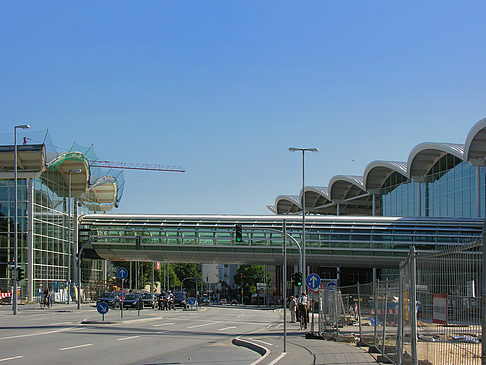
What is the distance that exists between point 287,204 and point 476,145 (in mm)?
57687

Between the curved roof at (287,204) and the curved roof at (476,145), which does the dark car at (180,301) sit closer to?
the curved roof at (476,145)

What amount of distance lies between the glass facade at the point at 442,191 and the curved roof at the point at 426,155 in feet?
2.09

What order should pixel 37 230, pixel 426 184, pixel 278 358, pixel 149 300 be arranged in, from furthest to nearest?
pixel 426 184
pixel 37 230
pixel 149 300
pixel 278 358

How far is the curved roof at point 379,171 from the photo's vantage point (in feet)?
253

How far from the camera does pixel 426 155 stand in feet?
234

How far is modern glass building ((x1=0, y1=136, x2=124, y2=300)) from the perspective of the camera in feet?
195

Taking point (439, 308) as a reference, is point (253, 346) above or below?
below

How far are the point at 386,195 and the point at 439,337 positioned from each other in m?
75.7

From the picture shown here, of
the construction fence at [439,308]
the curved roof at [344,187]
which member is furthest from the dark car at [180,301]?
the construction fence at [439,308]

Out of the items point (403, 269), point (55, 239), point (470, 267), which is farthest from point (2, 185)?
point (470, 267)

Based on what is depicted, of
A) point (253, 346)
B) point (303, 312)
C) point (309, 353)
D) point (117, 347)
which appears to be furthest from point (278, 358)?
point (303, 312)

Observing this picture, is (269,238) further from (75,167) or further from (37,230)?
(37,230)

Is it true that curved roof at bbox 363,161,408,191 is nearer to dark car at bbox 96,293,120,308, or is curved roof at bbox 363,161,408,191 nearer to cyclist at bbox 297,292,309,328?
dark car at bbox 96,293,120,308

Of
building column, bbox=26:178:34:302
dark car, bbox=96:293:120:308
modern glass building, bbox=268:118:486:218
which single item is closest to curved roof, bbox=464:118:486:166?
modern glass building, bbox=268:118:486:218
